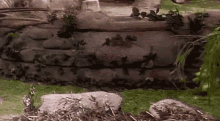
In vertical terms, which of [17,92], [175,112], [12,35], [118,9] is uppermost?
[118,9]

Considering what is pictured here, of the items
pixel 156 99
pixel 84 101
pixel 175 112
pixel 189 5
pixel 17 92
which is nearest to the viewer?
pixel 175 112

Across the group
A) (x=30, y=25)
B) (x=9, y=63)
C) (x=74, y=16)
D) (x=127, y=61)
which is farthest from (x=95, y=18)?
(x=9, y=63)

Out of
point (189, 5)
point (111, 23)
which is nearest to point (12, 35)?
point (111, 23)

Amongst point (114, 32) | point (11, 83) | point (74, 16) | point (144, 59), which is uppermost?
point (74, 16)

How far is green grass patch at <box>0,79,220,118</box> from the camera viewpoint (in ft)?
9.01

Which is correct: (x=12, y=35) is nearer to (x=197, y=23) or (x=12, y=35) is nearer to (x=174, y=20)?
(x=174, y=20)

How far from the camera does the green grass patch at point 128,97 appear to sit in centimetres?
275

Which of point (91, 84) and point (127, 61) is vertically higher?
point (127, 61)

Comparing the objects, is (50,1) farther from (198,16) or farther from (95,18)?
(198,16)

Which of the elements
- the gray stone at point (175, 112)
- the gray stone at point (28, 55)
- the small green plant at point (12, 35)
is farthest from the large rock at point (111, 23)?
the gray stone at point (175, 112)

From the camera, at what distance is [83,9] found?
3.90m

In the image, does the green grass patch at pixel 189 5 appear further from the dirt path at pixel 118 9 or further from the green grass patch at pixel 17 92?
the green grass patch at pixel 17 92

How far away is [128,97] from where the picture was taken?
3.22 meters

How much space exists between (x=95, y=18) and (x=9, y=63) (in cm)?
181
